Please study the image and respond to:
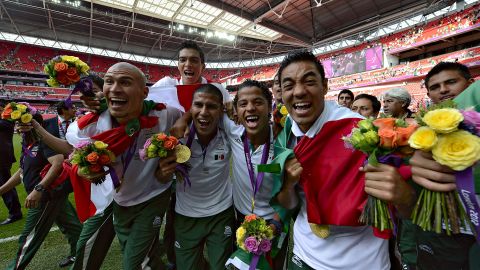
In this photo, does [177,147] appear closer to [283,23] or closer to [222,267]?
[222,267]

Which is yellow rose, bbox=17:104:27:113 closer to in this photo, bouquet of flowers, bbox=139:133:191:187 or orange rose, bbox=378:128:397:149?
bouquet of flowers, bbox=139:133:191:187

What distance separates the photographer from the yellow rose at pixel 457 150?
82cm

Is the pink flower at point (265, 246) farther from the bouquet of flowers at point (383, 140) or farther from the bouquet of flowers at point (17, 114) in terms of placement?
the bouquet of flowers at point (17, 114)

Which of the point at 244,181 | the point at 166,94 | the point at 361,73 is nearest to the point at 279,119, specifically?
the point at 244,181

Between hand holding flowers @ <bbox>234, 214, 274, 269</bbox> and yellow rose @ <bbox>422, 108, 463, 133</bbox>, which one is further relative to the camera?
hand holding flowers @ <bbox>234, 214, 274, 269</bbox>

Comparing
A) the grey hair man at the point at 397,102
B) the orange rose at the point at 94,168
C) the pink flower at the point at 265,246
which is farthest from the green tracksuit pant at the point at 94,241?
the grey hair man at the point at 397,102

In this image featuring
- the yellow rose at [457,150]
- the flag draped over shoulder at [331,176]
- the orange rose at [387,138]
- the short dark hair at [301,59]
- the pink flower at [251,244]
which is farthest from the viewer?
the pink flower at [251,244]

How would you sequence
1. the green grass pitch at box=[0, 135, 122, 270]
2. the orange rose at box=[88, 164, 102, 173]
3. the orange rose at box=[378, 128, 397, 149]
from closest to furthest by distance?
the orange rose at box=[378, 128, 397, 149] < the orange rose at box=[88, 164, 102, 173] < the green grass pitch at box=[0, 135, 122, 270]

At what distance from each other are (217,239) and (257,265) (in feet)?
1.92

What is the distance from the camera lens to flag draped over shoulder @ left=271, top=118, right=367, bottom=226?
1370 mm

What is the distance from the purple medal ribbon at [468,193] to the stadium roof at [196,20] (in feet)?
62.5

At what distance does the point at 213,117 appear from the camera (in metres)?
2.38

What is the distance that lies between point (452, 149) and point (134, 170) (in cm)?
238

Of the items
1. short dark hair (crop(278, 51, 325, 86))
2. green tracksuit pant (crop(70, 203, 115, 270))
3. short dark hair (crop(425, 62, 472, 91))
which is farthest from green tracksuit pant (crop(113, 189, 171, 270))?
short dark hair (crop(425, 62, 472, 91))
